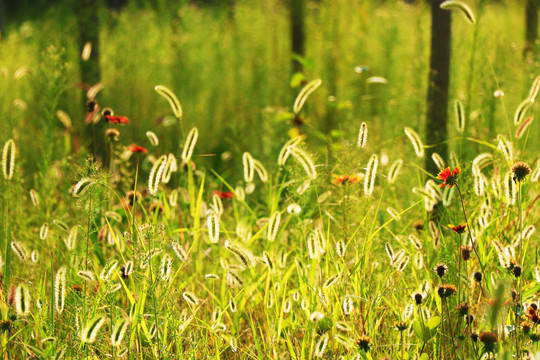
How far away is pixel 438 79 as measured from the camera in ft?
9.76

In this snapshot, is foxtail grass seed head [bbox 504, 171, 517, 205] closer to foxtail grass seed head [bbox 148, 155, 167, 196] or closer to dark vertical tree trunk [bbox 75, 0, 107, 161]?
foxtail grass seed head [bbox 148, 155, 167, 196]

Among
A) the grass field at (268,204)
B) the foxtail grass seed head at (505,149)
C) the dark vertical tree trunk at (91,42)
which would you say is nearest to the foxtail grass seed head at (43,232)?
the grass field at (268,204)

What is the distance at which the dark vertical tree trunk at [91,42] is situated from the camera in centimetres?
416

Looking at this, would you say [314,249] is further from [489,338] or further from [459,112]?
[459,112]

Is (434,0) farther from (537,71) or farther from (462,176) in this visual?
(462,176)

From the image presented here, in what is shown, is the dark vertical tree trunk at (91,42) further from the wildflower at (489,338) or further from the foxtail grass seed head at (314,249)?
the wildflower at (489,338)

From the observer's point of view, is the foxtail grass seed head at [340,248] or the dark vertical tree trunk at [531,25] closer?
the foxtail grass seed head at [340,248]

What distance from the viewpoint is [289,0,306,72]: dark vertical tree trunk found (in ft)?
15.5

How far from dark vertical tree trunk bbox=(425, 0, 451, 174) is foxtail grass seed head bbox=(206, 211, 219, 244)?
143 centimetres

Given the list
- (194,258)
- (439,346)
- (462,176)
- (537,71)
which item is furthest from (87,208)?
(537,71)

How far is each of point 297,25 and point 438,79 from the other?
2053mm

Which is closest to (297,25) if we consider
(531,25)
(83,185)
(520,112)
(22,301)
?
(531,25)

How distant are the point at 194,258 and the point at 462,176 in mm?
1123

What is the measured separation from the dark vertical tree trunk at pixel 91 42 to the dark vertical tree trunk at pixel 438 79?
7.29ft
